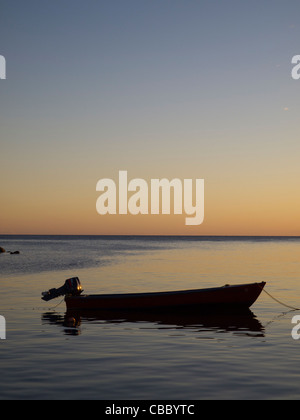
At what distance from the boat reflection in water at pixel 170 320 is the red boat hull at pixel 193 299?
14.4 inches

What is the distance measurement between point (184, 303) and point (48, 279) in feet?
70.1

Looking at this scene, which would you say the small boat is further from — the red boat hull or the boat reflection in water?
the boat reflection in water

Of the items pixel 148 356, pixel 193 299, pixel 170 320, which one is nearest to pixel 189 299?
pixel 193 299

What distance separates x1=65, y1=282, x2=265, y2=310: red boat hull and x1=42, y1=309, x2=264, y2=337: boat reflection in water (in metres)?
0.37

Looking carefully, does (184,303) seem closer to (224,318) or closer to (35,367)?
(224,318)

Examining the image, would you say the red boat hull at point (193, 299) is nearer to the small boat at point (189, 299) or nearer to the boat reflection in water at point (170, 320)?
the small boat at point (189, 299)

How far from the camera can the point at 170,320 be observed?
83.1ft

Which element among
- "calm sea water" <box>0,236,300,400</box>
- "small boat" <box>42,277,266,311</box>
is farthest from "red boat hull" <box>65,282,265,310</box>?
"calm sea water" <box>0,236,300,400</box>

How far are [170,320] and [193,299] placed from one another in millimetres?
2080

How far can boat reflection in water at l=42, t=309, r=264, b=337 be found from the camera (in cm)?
2273

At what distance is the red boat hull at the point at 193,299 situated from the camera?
87.9ft

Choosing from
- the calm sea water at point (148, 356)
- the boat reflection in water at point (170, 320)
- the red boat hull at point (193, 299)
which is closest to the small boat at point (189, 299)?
the red boat hull at point (193, 299)

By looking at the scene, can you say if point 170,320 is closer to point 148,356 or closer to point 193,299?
point 193,299
